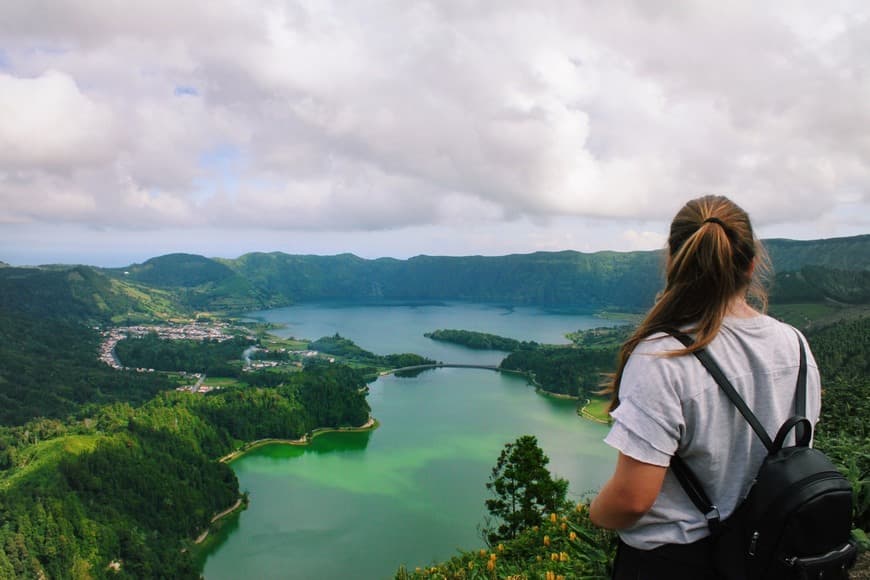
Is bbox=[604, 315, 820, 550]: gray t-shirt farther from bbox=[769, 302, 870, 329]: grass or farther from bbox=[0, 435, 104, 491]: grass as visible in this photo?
bbox=[769, 302, 870, 329]: grass

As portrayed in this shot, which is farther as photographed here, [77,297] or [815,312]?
[77,297]

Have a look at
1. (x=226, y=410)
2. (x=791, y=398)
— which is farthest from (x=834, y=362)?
(x=226, y=410)

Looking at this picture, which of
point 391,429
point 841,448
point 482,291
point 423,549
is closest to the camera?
point 841,448

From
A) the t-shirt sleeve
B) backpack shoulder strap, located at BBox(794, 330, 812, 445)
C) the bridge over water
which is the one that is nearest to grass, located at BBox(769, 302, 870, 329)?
the bridge over water

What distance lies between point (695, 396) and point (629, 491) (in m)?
0.28

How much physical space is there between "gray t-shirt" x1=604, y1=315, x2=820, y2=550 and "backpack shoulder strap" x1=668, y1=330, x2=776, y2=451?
0.01 m

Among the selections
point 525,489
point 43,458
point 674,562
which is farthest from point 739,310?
point 43,458

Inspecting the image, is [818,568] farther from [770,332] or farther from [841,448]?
[841,448]

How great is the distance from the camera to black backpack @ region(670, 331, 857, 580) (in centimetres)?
125

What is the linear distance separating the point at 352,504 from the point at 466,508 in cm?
577

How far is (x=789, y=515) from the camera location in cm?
125

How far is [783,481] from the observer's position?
1261 millimetres

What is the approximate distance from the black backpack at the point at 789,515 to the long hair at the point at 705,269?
0.11 metres

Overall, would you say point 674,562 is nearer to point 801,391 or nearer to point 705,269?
point 801,391
